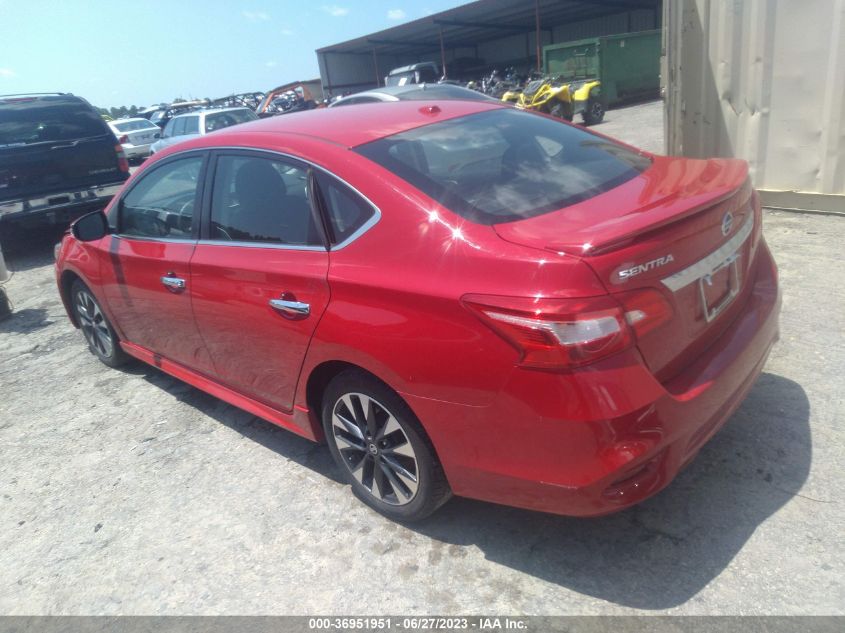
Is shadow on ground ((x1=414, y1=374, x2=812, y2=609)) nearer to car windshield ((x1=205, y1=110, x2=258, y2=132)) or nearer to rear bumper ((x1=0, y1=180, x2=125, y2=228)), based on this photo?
rear bumper ((x1=0, y1=180, x2=125, y2=228))

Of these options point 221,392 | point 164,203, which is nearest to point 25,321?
point 164,203

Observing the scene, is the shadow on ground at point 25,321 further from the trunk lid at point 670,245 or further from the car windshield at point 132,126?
the car windshield at point 132,126

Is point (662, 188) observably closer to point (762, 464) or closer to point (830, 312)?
point (762, 464)

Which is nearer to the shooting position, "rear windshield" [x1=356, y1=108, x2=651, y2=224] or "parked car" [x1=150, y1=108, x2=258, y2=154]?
"rear windshield" [x1=356, y1=108, x2=651, y2=224]

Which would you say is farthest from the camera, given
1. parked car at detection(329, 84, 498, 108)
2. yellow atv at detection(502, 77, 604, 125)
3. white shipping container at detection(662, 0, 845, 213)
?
yellow atv at detection(502, 77, 604, 125)

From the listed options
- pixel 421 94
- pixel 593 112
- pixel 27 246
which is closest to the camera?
pixel 27 246

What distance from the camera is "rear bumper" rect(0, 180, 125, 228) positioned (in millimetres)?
8148

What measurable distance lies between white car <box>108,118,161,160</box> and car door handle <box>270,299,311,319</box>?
68.6 feet

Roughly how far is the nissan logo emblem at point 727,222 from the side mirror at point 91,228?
3.57m

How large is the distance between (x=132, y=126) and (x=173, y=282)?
912 inches

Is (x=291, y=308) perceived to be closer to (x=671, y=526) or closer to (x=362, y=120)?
(x=362, y=120)

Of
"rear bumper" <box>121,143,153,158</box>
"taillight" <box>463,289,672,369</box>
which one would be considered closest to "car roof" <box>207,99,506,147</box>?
"taillight" <box>463,289,672,369</box>

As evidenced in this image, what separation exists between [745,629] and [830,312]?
8.59 ft

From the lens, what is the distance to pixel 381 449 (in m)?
2.68
